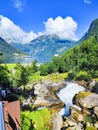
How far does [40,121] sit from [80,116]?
13.6 m

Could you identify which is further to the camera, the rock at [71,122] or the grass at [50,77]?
the grass at [50,77]

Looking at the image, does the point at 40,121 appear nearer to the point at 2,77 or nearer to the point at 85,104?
the point at 85,104

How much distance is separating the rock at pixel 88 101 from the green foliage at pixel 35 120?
16.5 m

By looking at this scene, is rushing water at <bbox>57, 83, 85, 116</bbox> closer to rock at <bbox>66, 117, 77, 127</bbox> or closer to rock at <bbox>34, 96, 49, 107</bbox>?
rock at <bbox>34, 96, 49, 107</bbox>

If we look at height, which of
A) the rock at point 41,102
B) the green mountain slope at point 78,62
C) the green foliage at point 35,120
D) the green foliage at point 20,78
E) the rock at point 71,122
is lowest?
the rock at point 71,122

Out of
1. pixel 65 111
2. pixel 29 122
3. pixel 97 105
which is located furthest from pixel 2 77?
pixel 29 122

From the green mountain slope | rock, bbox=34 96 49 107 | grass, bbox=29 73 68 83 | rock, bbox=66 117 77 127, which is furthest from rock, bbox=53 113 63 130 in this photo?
grass, bbox=29 73 68 83

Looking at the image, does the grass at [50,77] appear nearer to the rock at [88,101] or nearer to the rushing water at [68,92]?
the rushing water at [68,92]

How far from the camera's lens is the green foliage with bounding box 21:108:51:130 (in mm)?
31772

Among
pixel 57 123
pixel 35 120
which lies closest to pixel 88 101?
pixel 57 123

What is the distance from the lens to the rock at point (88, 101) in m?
54.4

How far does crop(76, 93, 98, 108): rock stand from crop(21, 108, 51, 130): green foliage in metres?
16.5

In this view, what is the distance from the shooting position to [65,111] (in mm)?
54438

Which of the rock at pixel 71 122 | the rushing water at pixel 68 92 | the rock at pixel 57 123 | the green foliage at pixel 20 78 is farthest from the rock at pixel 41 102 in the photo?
the green foliage at pixel 20 78
